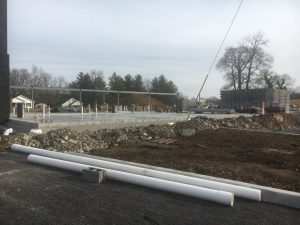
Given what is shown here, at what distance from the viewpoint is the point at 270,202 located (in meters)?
5.24

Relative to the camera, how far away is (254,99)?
40281mm

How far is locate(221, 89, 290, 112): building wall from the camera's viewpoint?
39.2 meters

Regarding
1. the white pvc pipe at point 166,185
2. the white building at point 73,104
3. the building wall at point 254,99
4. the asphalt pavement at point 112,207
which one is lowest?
the asphalt pavement at point 112,207

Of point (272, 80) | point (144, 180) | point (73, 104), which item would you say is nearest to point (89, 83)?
point (73, 104)

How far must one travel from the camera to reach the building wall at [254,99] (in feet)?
129

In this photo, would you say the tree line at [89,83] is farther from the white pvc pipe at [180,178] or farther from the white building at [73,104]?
the white pvc pipe at [180,178]

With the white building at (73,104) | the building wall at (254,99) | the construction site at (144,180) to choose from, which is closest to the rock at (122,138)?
the construction site at (144,180)

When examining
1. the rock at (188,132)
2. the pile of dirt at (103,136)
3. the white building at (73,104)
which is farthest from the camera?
the white building at (73,104)

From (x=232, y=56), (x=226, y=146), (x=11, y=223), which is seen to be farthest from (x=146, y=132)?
(x=232, y=56)

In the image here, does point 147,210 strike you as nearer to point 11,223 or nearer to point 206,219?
point 206,219

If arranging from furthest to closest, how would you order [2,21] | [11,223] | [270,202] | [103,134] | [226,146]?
[2,21]
[103,134]
[226,146]
[270,202]
[11,223]

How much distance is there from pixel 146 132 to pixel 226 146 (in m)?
4.09

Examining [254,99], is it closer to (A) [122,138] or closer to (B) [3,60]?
(A) [122,138]

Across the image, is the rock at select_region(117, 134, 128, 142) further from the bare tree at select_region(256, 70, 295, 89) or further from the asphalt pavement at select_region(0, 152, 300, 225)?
the bare tree at select_region(256, 70, 295, 89)
